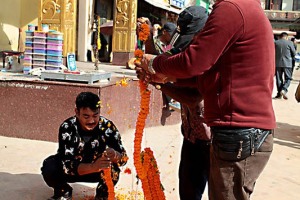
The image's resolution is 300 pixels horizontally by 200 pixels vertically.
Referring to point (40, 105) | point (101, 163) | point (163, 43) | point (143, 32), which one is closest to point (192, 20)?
point (143, 32)

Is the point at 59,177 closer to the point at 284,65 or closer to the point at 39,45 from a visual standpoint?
the point at 39,45

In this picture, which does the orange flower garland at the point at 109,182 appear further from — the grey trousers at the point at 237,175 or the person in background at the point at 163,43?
the grey trousers at the point at 237,175

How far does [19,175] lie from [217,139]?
8.98 ft

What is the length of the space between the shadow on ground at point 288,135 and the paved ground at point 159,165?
0.6 inches

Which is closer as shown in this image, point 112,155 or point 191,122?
point 191,122

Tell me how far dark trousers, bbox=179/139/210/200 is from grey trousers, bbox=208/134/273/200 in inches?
33.3

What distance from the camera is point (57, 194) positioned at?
358 cm

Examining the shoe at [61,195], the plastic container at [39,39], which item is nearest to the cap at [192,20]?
the shoe at [61,195]

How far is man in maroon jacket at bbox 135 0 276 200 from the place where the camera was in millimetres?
2010

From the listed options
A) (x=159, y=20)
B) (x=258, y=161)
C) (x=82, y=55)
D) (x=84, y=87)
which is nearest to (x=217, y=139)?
(x=258, y=161)

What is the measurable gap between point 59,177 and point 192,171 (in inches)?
42.9

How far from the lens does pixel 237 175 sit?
2.14 m

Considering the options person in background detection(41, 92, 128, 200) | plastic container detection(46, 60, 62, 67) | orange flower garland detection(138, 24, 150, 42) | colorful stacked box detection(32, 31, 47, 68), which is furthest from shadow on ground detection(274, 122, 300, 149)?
orange flower garland detection(138, 24, 150, 42)

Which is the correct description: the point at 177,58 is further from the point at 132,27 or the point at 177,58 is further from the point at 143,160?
the point at 132,27
